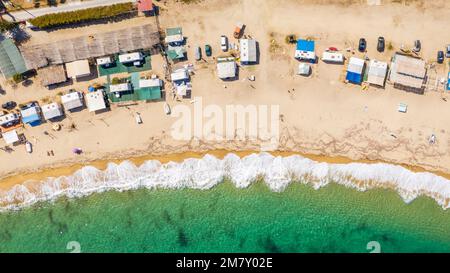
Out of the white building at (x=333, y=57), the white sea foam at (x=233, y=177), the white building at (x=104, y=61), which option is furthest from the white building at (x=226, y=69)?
the white building at (x=104, y=61)

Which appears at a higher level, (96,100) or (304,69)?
(304,69)

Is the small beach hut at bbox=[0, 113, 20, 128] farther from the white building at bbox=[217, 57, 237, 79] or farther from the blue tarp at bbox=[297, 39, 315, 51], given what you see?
the blue tarp at bbox=[297, 39, 315, 51]

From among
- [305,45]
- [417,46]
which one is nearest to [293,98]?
[305,45]

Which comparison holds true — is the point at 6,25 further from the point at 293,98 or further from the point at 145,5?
the point at 293,98

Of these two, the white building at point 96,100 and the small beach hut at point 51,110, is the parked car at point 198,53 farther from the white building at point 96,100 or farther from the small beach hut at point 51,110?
the small beach hut at point 51,110

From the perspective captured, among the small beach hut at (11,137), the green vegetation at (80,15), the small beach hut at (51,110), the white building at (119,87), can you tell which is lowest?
the small beach hut at (11,137)

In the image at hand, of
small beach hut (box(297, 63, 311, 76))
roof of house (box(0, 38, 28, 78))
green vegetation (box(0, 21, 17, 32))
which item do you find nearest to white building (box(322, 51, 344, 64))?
small beach hut (box(297, 63, 311, 76))
